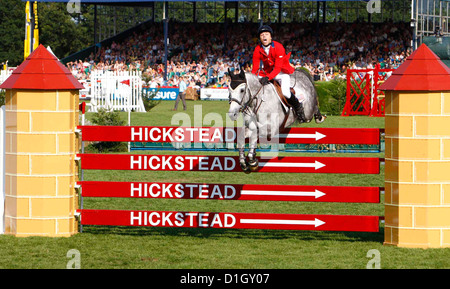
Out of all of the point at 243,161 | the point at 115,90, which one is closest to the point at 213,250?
A: the point at 243,161

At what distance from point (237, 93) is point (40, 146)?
96.9 inches

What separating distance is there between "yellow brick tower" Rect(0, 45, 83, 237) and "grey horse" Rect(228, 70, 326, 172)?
6.58ft

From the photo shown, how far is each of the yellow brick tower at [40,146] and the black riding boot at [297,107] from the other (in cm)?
270

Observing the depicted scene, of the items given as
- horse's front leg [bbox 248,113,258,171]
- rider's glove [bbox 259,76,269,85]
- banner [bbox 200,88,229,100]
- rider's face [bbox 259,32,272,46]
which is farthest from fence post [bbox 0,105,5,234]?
banner [bbox 200,88,229,100]

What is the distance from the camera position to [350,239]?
884 cm

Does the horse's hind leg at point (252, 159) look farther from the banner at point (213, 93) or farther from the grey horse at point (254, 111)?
the banner at point (213, 93)

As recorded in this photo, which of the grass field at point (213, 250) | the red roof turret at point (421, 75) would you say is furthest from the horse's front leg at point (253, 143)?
the red roof turret at point (421, 75)

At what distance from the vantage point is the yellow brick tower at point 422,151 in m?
7.96

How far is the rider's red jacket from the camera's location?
8.93 metres

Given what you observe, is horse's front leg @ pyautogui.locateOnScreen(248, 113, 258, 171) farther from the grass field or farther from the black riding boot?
the grass field

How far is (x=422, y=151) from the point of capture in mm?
7977
